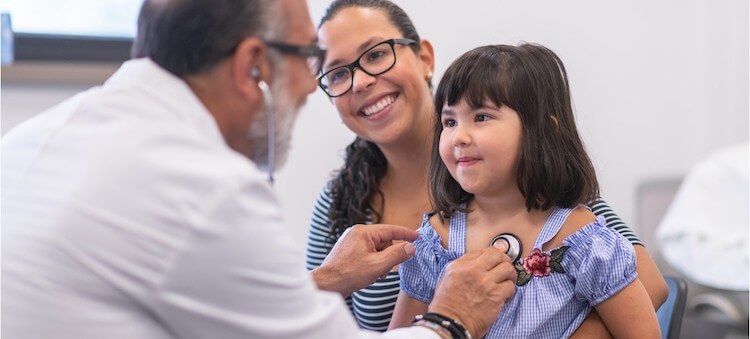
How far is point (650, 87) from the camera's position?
377cm

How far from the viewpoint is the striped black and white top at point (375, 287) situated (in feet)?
5.83

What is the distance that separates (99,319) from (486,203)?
80 centimetres

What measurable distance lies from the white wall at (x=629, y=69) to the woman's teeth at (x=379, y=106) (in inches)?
37.3

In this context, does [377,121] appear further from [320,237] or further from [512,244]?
[512,244]

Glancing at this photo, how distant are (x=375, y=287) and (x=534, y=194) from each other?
479mm

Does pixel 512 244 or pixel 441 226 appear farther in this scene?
pixel 441 226

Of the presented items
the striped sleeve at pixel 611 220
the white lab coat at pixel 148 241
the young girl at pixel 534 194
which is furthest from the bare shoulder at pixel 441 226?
the white lab coat at pixel 148 241

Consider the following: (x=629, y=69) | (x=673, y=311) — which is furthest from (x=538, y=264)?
(x=629, y=69)

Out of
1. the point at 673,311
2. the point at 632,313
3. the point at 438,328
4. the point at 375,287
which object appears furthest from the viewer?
the point at 375,287

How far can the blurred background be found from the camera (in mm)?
2600

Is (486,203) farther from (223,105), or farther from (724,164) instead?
(724,164)

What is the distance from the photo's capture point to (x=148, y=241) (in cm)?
108

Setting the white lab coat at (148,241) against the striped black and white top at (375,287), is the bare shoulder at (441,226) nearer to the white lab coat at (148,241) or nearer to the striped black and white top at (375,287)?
the striped black and white top at (375,287)

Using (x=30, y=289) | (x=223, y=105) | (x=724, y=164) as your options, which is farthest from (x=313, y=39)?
(x=724, y=164)
